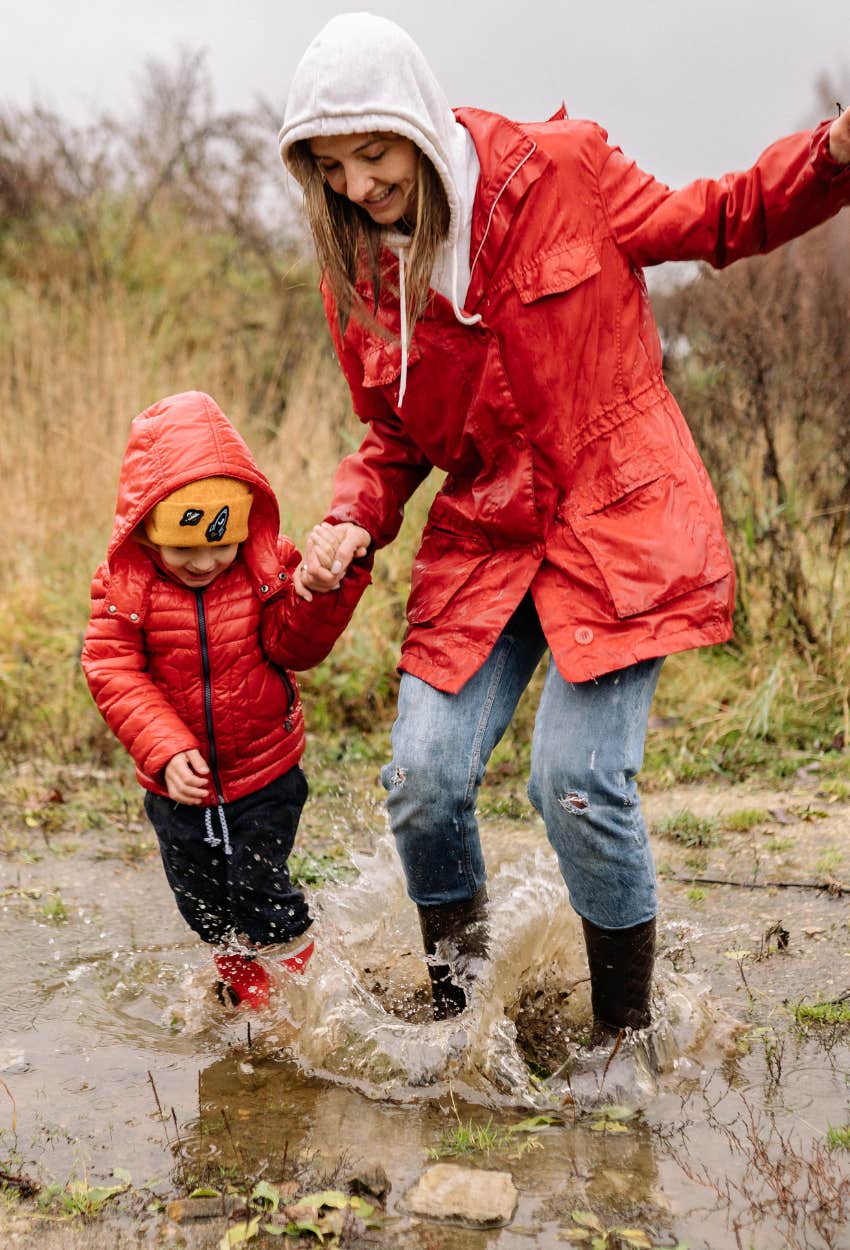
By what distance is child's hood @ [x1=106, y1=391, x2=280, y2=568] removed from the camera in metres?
3.15

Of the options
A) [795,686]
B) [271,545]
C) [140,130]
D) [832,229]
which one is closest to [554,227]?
[271,545]

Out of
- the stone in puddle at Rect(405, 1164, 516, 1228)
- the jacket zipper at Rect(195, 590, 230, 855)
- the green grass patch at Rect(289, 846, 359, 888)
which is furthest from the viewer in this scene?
the green grass patch at Rect(289, 846, 359, 888)

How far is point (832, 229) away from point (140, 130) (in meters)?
7.21

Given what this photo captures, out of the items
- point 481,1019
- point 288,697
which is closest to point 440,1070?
point 481,1019

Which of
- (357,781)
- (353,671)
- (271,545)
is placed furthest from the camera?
(353,671)

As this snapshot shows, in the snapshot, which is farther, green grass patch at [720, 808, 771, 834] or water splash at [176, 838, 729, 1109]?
green grass patch at [720, 808, 771, 834]

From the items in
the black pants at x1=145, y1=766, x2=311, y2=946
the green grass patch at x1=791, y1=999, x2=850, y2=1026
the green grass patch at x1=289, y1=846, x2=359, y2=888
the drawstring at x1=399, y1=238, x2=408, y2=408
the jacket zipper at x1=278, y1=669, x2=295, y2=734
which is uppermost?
the drawstring at x1=399, y1=238, x2=408, y2=408

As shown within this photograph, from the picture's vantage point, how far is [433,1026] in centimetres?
307

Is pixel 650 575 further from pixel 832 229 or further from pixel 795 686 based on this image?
pixel 832 229

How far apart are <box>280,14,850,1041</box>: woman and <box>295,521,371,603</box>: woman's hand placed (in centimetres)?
25

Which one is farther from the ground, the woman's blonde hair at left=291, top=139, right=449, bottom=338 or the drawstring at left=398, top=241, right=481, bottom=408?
the woman's blonde hair at left=291, top=139, right=449, bottom=338

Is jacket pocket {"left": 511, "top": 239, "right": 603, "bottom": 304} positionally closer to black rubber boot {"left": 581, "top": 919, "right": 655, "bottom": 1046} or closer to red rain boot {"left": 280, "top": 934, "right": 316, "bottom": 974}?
black rubber boot {"left": 581, "top": 919, "right": 655, "bottom": 1046}

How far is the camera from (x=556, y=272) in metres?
2.70

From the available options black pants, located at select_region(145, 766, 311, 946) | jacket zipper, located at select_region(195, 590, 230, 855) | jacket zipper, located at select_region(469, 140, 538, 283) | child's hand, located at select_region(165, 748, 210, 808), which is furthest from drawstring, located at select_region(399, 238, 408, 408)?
black pants, located at select_region(145, 766, 311, 946)
